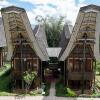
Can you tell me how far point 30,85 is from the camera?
2706 cm

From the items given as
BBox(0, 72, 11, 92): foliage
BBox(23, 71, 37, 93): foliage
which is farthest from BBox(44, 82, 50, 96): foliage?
BBox(0, 72, 11, 92): foliage

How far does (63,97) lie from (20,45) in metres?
5.89

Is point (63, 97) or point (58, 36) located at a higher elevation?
point (58, 36)

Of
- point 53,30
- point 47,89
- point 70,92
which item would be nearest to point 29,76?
point 47,89

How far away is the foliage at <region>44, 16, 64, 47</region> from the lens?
57.7 metres

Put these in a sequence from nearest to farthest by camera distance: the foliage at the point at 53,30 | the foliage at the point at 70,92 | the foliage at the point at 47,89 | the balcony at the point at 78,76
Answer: the foliage at the point at 70,92 < the foliage at the point at 47,89 < the balcony at the point at 78,76 < the foliage at the point at 53,30

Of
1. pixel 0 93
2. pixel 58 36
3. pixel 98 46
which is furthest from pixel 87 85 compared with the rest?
pixel 58 36

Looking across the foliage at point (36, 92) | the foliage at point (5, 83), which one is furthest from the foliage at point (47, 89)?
the foliage at point (5, 83)

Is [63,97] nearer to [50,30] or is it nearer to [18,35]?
[18,35]

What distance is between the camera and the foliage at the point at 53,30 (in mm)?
57656

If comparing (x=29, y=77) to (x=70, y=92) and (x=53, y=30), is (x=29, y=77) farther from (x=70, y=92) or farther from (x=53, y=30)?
(x=53, y=30)

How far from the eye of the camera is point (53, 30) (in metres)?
61.0

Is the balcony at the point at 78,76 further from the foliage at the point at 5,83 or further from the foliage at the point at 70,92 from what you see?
the foliage at the point at 5,83

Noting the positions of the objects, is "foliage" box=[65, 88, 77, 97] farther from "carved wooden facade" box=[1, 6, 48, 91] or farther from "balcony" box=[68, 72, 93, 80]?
"carved wooden facade" box=[1, 6, 48, 91]
